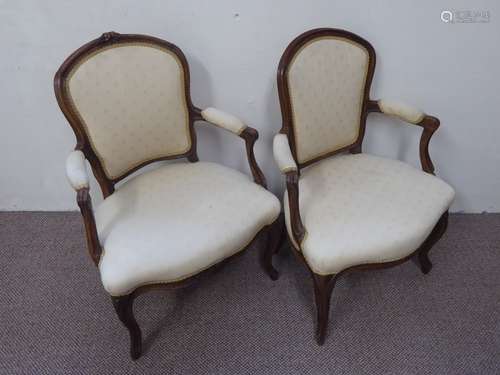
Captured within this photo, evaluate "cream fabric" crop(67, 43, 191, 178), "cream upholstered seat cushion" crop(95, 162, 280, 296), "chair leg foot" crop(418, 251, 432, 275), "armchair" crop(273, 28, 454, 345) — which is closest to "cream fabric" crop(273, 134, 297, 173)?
"armchair" crop(273, 28, 454, 345)

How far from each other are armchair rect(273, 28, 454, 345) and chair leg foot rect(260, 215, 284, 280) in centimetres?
13

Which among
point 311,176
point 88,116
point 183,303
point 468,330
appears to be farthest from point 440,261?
point 88,116

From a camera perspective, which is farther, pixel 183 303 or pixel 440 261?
pixel 440 261

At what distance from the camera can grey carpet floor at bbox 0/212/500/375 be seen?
121 cm

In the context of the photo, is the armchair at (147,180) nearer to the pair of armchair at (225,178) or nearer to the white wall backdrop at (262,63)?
the pair of armchair at (225,178)

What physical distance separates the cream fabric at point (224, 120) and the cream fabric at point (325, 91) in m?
0.18

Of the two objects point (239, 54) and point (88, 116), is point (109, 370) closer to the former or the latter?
point (88, 116)

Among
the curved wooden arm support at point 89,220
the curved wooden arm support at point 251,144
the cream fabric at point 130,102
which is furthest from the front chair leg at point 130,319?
the curved wooden arm support at point 251,144

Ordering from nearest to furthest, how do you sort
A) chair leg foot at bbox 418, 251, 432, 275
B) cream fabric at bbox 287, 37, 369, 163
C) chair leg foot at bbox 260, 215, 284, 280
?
1. cream fabric at bbox 287, 37, 369, 163
2. chair leg foot at bbox 260, 215, 284, 280
3. chair leg foot at bbox 418, 251, 432, 275

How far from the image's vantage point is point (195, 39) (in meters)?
1.30

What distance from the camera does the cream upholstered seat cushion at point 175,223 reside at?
100cm

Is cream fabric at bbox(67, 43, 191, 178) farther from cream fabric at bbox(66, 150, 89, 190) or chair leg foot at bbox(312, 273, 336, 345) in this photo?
chair leg foot at bbox(312, 273, 336, 345)

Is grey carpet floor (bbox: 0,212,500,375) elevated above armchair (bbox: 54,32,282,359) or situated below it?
below

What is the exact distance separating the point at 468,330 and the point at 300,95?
36.9 inches
